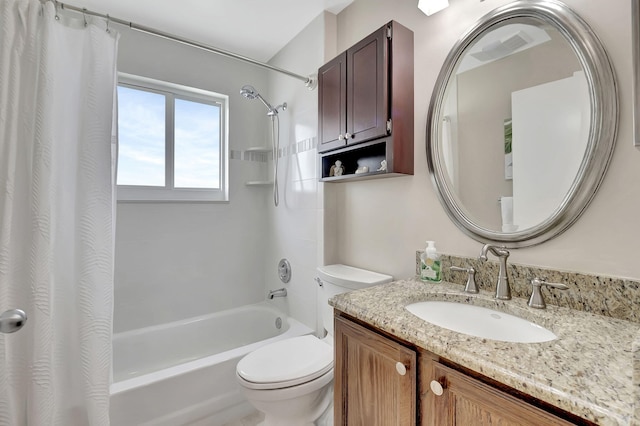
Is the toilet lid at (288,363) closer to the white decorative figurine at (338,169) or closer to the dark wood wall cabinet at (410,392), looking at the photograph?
the dark wood wall cabinet at (410,392)

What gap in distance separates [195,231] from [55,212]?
111 centimetres

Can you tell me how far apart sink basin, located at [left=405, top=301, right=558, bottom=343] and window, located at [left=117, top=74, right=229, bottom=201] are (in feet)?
6.33

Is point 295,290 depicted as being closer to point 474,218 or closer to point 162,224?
point 162,224

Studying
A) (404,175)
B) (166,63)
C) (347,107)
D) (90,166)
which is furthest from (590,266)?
(166,63)

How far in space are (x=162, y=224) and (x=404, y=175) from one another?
5.87 ft

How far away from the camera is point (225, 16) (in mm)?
1960

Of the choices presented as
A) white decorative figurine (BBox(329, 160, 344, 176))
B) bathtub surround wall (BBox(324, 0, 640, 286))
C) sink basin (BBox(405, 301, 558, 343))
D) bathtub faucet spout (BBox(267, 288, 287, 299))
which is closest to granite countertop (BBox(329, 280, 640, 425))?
sink basin (BBox(405, 301, 558, 343))

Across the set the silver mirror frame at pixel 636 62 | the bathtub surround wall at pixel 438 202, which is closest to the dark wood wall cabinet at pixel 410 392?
the bathtub surround wall at pixel 438 202

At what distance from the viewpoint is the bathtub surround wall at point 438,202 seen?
85 cm

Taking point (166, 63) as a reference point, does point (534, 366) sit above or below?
below

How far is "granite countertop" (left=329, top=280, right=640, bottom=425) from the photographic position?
492 mm

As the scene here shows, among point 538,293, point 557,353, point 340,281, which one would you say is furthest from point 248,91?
point 557,353

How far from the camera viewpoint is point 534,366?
1.96 ft

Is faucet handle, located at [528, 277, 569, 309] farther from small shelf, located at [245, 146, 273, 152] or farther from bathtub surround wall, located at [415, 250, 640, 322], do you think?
small shelf, located at [245, 146, 273, 152]
